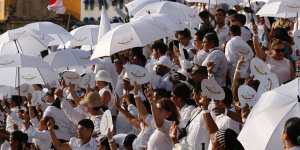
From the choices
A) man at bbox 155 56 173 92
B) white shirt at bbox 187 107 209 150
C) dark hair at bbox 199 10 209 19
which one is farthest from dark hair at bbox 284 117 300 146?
dark hair at bbox 199 10 209 19

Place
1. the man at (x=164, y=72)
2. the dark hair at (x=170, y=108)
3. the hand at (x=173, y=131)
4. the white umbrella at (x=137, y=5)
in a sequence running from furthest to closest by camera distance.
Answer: the white umbrella at (x=137, y=5) → the man at (x=164, y=72) → the dark hair at (x=170, y=108) → the hand at (x=173, y=131)

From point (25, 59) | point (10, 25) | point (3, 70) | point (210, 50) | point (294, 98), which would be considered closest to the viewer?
point (294, 98)

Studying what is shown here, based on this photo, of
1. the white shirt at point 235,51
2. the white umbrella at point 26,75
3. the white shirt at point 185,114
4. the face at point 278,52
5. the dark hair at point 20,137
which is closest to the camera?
the white shirt at point 185,114

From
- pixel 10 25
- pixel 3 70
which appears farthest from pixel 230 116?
pixel 10 25

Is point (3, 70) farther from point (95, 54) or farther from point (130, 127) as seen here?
point (130, 127)

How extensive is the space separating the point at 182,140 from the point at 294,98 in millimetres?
2430

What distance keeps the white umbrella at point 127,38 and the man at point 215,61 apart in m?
1.00

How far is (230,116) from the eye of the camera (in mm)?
9680

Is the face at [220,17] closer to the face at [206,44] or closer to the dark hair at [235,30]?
the dark hair at [235,30]

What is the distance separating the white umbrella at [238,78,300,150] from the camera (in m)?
7.49

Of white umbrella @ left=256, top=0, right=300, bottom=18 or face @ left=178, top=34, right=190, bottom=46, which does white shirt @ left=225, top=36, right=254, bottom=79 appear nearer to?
white umbrella @ left=256, top=0, right=300, bottom=18

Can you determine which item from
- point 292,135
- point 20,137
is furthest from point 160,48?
point 292,135

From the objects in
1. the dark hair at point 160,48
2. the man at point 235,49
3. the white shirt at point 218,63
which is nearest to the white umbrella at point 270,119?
the man at point 235,49

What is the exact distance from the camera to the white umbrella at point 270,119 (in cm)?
749
